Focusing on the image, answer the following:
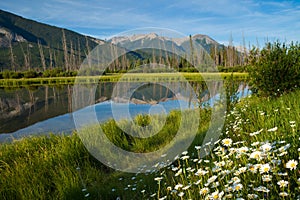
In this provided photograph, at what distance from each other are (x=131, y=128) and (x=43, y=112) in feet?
41.1

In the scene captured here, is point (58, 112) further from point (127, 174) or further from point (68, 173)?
point (127, 174)

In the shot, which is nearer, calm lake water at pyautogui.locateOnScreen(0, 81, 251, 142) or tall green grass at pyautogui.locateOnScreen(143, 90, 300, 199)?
tall green grass at pyautogui.locateOnScreen(143, 90, 300, 199)

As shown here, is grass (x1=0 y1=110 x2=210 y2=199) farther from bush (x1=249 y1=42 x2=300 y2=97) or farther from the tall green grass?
bush (x1=249 y1=42 x2=300 y2=97)

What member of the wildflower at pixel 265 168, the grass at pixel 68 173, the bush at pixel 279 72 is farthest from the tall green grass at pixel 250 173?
the bush at pixel 279 72

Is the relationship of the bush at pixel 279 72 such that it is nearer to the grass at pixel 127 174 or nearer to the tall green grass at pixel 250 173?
the grass at pixel 127 174

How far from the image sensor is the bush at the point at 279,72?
9414 millimetres

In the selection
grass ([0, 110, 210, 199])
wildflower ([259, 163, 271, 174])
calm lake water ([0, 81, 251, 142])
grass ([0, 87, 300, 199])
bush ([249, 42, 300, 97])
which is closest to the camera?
wildflower ([259, 163, 271, 174])

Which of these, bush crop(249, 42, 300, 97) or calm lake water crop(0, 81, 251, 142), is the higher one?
bush crop(249, 42, 300, 97)

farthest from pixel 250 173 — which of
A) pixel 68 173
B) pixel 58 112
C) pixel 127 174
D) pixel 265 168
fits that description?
pixel 58 112

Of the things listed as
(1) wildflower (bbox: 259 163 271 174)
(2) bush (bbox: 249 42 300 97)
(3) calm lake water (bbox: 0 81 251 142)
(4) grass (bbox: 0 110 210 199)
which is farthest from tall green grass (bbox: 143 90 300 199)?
(3) calm lake water (bbox: 0 81 251 142)

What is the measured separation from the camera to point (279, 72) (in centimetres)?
952

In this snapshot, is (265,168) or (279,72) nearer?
(265,168)

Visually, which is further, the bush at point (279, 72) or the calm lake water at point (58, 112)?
the calm lake water at point (58, 112)

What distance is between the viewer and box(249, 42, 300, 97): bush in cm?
941
